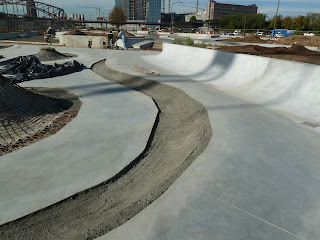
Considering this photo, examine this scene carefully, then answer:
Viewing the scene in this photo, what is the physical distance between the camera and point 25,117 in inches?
288

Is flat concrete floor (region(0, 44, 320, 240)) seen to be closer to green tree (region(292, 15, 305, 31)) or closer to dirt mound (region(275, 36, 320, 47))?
dirt mound (region(275, 36, 320, 47))

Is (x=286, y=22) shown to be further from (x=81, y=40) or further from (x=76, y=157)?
(x=76, y=157)

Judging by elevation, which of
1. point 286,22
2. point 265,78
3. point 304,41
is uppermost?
point 286,22

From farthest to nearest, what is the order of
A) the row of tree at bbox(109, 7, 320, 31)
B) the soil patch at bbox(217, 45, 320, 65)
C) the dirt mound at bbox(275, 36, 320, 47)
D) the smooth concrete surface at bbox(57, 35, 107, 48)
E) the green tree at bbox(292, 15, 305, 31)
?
the green tree at bbox(292, 15, 305, 31) → the row of tree at bbox(109, 7, 320, 31) → the smooth concrete surface at bbox(57, 35, 107, 48) → the dirt mound at bbox(275, 36, 320, 47) → the soil patch at bbox(217, 45, 320, 65)

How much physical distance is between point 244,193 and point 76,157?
348 cm

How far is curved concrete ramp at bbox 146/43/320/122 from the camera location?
7461 millimetres

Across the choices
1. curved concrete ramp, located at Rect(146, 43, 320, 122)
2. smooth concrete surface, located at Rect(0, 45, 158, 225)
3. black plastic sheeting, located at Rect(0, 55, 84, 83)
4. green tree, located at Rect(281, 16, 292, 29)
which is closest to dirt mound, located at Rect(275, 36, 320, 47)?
curved concrete ramp, located at Rect(146, 43, 320, 122)

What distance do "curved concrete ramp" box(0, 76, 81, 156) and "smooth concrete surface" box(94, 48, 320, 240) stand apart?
14.7 feet

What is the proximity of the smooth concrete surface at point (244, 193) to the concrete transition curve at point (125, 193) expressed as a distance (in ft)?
0.95

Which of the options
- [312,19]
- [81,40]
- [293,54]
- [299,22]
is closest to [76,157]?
[293,54]

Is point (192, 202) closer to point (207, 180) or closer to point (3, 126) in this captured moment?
point (207, 180)

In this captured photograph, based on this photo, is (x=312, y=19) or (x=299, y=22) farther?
(x=299, y=22)

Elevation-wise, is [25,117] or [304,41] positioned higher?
[304,41]

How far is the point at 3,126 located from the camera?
6.57 m
